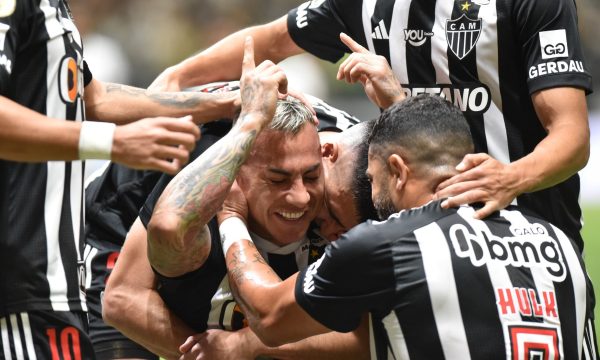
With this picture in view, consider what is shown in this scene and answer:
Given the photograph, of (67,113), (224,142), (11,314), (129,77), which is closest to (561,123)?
(224,142)

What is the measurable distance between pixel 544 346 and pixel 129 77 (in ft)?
37.7

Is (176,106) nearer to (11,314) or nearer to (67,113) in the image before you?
(67,113)

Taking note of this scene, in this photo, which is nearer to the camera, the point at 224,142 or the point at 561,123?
the point at 224,142

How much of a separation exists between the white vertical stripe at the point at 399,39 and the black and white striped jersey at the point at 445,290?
1.32 m

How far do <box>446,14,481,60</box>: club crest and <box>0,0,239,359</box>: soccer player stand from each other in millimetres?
1696

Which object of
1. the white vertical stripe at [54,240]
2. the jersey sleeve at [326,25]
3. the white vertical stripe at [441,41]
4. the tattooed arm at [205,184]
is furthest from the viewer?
the jersey sleeve at [326,25]

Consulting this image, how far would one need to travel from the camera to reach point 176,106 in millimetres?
4918

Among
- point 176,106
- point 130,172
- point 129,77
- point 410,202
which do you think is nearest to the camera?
point 410,202

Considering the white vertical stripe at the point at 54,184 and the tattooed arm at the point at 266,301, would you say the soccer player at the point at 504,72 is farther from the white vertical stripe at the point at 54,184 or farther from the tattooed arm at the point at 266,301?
the white vertical stripe at the point at 54,184

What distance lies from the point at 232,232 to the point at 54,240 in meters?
0.81

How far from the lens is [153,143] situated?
3.49m

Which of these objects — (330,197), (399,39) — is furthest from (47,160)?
→ (399,39)

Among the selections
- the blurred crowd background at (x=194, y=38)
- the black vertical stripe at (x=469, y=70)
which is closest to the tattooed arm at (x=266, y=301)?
the black vertical stripe at (x=469, y=70)

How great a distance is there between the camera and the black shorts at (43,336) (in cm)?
378
